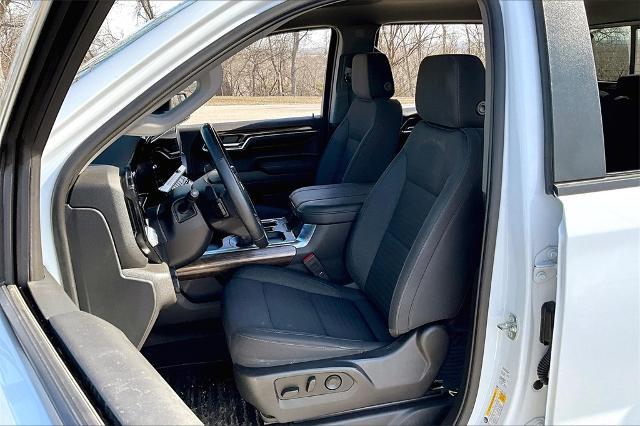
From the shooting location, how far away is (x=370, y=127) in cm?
340

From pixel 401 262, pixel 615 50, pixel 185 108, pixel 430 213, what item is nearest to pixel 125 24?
pixel 185 108

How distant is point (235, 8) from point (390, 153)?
226cm

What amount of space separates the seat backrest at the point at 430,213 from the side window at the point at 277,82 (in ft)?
4.85

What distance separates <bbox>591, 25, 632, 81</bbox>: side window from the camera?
3553 mm

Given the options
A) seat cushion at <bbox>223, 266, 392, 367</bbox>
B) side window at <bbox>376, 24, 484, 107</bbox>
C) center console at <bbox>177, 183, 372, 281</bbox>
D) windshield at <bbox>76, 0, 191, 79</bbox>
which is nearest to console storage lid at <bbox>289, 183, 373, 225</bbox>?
center console at <bbox>177, 183, 372, 281</bbox>

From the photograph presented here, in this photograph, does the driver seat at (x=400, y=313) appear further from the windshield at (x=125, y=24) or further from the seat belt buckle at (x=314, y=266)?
the windshield at (x=125, y=24)

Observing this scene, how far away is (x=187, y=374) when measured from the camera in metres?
2.37

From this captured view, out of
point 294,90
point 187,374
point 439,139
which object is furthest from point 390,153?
point 187,374

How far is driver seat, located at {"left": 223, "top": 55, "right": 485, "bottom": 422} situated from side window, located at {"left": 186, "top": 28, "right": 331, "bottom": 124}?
1687 millimetres

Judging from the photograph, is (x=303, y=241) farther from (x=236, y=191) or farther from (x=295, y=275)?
(x=236, y=191)

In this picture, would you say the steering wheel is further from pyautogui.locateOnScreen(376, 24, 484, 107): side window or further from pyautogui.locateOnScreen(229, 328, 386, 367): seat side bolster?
pyautogui.locateOnScreen(376, 24, 484, 107): side window

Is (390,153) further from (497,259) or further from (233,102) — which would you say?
(497,259)

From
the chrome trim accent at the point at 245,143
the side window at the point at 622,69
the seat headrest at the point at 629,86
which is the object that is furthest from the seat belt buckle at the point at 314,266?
the seat headrest at the point at 629,86

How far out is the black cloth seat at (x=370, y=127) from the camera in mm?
3348
